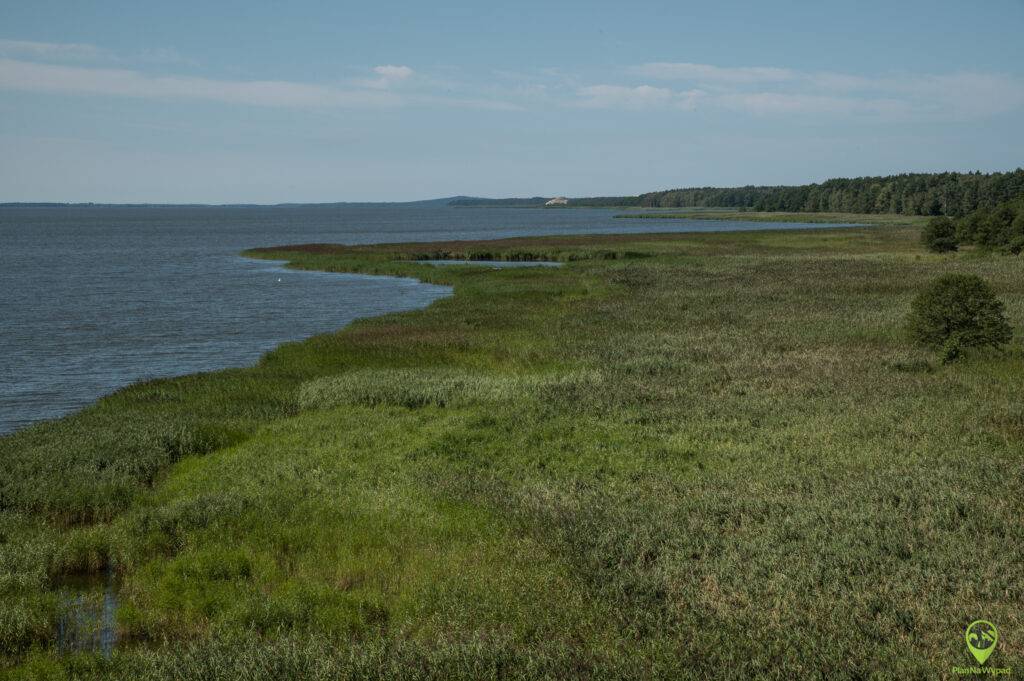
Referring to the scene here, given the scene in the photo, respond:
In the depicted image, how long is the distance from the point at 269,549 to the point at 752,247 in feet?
294

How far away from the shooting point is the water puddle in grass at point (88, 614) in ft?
42.4

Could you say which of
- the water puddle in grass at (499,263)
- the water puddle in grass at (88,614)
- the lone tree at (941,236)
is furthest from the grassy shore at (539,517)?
the lone tree at (941,236)

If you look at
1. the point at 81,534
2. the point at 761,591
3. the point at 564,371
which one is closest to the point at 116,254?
the point at 564,371

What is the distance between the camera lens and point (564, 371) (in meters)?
30.7

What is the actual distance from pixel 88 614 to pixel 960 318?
96.9 ft

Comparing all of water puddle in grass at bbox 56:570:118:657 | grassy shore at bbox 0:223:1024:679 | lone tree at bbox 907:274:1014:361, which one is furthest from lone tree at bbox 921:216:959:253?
water puddle in grass at bbox 56:570:118:657

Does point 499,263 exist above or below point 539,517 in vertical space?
above

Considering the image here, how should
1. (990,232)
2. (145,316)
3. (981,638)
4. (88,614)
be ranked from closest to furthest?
(981,638) < (88,614) < (145,316) < (990,232)

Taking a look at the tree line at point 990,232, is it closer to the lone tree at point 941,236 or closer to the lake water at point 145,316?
the lone tree at point 941,236

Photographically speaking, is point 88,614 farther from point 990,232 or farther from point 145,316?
point 990,232

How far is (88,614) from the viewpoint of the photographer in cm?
1378

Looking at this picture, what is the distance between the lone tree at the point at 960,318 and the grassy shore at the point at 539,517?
1024 millimetres

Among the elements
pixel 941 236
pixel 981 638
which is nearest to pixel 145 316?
pixel 981 638

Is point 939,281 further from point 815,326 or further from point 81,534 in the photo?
point 81,534
